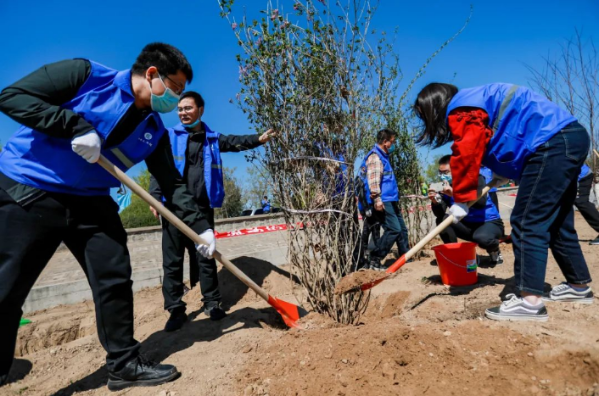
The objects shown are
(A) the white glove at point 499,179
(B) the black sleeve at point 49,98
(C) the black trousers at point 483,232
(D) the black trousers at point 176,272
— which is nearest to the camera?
(B) the black sleeve at point 49,98

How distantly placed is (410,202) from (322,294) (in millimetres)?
3308

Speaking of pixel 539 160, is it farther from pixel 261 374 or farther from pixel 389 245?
pixel 389 245

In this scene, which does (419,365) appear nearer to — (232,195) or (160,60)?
(160,60)

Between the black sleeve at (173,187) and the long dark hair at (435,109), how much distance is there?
5.99 ft

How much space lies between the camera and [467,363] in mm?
1913

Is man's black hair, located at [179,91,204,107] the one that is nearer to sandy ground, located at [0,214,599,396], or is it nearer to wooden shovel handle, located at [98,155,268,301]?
wooden shovel handle, located at [98,155,268,301]

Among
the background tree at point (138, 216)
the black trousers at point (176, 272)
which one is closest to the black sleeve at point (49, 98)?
the black trousers at point (176, 272)

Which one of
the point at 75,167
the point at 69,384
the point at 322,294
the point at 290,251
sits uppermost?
the point at 75,167

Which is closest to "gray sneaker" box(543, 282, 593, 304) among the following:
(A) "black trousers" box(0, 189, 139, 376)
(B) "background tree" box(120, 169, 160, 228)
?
(A) "black trousers" box(0, 189, 139, 376)

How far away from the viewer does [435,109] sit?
2.90 metres

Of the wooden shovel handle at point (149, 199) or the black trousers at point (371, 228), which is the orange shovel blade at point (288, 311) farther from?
the black trousers at point (371, 228)

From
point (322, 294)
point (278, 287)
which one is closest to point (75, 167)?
point (322, 294)

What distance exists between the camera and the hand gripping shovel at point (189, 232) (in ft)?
7.16

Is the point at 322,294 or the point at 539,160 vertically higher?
the point at 539,160
